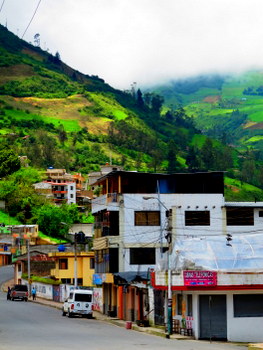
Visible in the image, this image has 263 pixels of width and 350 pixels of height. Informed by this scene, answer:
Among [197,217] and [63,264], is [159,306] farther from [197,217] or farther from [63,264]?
[63,264]

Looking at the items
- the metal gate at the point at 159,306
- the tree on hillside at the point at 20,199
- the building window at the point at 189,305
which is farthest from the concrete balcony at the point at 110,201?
→ the tree on hillside at the point at 20,199

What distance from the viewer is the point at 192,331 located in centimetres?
4772

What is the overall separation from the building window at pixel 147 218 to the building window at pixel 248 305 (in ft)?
76.0

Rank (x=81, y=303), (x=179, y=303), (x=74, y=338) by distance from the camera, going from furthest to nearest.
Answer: (x=81, y=303)
(x=179, y=303)
(x=74, y=338)

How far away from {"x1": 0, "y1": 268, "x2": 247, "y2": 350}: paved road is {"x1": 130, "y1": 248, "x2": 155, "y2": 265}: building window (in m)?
10.8

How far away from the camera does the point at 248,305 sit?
47.2m

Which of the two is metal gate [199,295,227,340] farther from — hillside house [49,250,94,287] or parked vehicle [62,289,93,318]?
hillside house [49,250,94,287]

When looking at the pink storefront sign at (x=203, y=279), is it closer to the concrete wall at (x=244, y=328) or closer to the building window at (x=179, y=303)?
the concrete wall at (x=244, y=328)

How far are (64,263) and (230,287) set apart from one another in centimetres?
5719

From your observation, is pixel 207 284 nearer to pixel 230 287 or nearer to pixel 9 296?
pixel 230 287

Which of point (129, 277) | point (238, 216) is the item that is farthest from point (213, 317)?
point (238, 216)

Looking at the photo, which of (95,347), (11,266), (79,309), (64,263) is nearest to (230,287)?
(95,347)

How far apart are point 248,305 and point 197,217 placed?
23253mm

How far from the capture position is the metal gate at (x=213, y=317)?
4669cm
